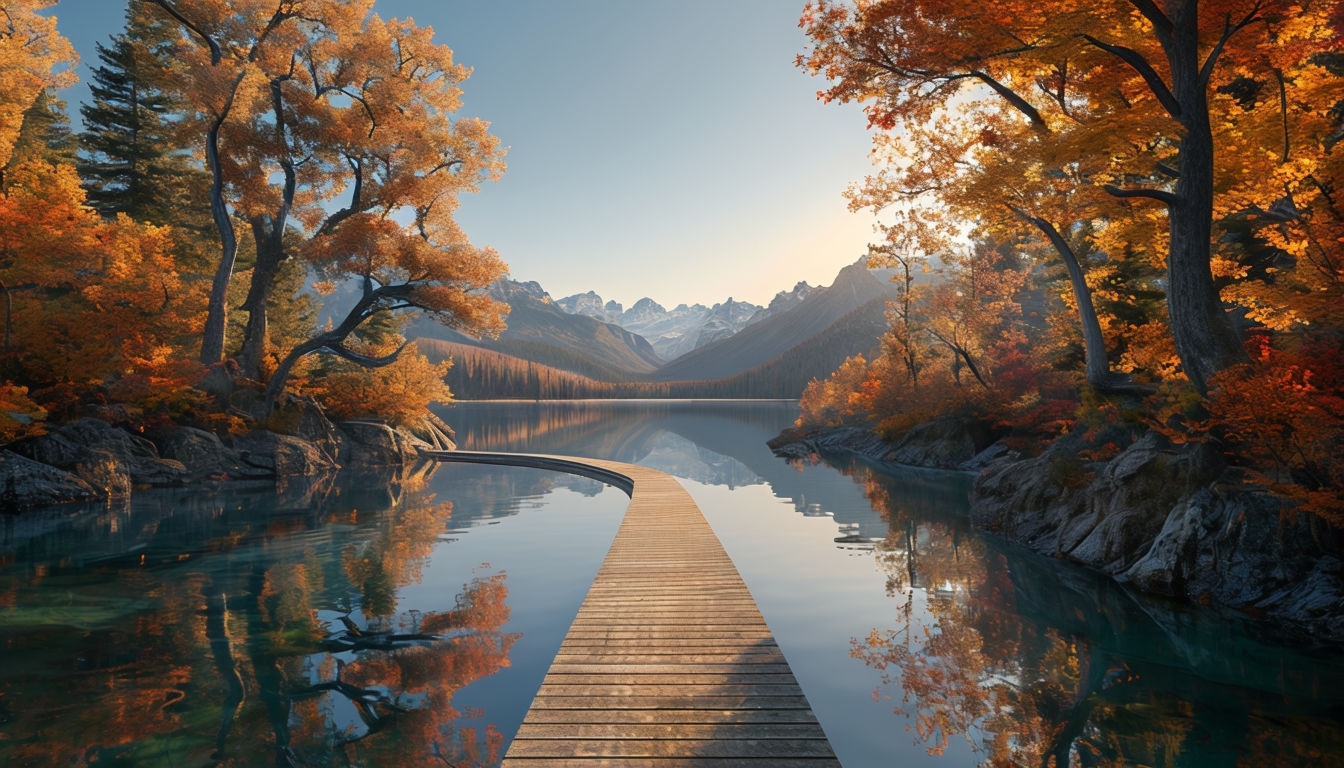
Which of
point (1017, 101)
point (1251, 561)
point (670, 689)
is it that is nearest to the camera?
point (670, 689)

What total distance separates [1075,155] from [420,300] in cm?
2312

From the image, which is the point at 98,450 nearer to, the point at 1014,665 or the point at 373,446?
the point at 373,446

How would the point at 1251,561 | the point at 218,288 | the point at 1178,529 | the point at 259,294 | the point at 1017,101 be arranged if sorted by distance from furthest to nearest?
the point at 259,294 < the point at 218,288 < the point at 1017,101 < the point at 1178,529 < the point at 1251,561

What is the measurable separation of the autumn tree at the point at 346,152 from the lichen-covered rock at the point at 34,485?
765 cm

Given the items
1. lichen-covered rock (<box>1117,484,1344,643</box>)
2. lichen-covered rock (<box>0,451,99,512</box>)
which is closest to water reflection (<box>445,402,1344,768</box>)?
lichen-covered rock (<box>1117,484,1344,643</box>)

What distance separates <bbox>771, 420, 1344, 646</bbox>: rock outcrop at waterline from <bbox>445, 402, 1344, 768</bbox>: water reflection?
1.93 ft

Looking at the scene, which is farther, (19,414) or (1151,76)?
(19,414)

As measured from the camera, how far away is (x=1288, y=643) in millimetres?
9055

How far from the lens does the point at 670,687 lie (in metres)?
6.63

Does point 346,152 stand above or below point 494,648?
above

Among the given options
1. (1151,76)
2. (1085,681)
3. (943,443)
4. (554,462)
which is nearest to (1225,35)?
(1151,76)

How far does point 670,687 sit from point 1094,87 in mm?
14935

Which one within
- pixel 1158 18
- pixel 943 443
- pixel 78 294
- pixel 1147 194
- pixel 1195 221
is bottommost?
pixel 943 443

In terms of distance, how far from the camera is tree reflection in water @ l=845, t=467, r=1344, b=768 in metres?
6.55
